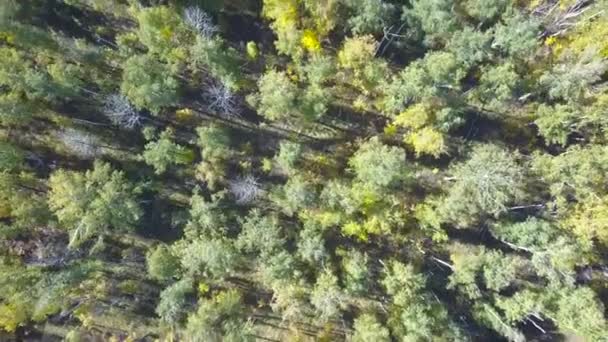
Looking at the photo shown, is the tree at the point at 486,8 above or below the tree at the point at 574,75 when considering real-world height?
above

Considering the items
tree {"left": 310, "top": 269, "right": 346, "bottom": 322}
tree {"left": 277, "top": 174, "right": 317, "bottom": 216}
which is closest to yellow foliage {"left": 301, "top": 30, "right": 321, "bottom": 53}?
tree {"left": 277, "top": 174, "right": 317, "bottom": 216}

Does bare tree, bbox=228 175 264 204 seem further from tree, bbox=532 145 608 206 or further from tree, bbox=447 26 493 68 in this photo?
tree, bbox=532 145 608 206

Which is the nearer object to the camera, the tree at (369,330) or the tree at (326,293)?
the tree at (369,330)

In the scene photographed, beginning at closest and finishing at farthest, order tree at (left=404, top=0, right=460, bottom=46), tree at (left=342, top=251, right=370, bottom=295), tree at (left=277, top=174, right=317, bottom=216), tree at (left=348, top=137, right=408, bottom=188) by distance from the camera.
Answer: tree at (left=404, top=0, right=460, bottom=46) < tree at (left=348, top=137, right=408, bottom=188) < tree at (left=342, top=251, right=370, bottom=295) < tree at (left=277, top=174, right=317, bottom=216)

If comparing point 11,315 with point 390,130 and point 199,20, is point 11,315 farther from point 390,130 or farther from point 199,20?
point 390,130

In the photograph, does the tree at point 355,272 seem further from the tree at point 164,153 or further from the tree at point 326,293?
the tree at point 164,153

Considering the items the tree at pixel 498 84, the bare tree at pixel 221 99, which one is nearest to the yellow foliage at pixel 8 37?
the bare tree at pixel 221 99

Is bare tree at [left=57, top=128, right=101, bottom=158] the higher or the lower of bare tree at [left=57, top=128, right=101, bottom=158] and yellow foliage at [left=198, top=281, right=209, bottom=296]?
the higher

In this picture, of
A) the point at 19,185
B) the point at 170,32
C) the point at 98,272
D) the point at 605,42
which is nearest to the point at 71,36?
the point at 170,32

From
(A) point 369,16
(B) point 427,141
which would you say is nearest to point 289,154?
(B) point 427,141
